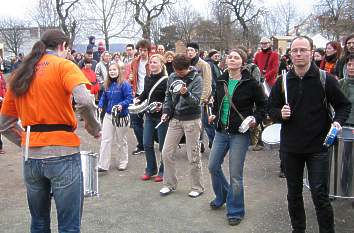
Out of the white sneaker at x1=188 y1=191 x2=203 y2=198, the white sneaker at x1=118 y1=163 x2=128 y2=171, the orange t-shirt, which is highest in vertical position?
the orange t-shirt

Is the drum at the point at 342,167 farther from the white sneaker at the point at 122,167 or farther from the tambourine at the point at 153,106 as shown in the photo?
the white sneaker at the point at 122,167

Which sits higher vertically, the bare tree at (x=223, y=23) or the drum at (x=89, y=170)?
the bare tree at (x=223, y=23)

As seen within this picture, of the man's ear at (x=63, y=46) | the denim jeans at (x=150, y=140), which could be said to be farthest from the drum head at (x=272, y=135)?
the man's ear at (x=63, y=46)

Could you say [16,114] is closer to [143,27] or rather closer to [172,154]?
[172,154]

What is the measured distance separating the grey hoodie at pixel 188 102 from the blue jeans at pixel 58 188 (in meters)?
2.45

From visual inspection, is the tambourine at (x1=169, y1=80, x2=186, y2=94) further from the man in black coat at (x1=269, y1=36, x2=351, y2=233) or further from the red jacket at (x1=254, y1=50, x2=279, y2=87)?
the red jacket at (x1=254, y1=50, x2=279, y2=87)

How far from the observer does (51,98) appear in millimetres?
3193

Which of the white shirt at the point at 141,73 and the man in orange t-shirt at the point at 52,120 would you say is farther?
the white shirt at the point at 141,73

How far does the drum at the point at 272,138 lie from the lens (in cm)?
470

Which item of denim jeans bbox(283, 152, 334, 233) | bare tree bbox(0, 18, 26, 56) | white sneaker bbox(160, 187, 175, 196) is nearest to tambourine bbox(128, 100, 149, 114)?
white sneaker bbox(160, 187, 175, 196)

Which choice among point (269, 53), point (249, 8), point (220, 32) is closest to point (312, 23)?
point (249, 8)

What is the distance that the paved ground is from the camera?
4.82 meters

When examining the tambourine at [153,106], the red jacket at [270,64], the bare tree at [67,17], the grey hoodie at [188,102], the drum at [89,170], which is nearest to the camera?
the drum at [89,170]

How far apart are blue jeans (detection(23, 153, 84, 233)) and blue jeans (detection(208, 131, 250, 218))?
193 cm
